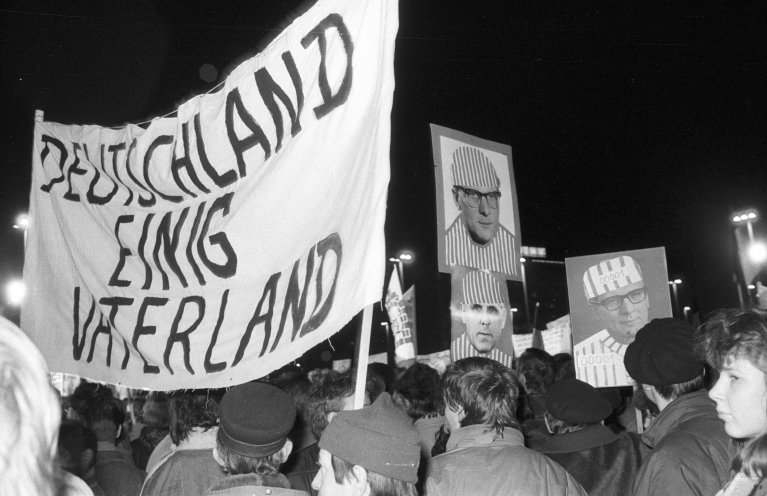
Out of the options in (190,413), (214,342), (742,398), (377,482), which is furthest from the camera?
(190,413)

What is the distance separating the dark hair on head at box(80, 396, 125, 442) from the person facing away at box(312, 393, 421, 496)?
301 cm

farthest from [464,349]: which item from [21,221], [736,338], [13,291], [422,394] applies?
[13,291]

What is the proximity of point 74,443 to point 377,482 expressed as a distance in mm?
2382

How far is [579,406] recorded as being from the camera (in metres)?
4.23

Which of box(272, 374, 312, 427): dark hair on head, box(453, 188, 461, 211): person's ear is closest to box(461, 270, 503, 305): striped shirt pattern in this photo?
box(453, 188, 461, 211): person's ear

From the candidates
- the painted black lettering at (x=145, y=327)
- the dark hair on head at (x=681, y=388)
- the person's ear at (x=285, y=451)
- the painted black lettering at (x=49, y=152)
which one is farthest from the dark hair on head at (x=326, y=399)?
the painted black lettering at (x=49, y=152)

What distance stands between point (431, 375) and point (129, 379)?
2200mm

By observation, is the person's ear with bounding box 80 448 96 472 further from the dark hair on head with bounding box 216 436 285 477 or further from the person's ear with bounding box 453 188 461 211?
the person's ear with bounding box 453 188 461 211

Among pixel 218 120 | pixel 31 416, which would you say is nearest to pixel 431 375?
pixel 218 120

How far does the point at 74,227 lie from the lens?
511 centimetres

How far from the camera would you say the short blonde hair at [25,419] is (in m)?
1.17

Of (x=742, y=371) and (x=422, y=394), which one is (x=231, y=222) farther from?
(x=742, y=371)

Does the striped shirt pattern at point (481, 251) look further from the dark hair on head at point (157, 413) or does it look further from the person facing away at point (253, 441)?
the person facing away at point (253, 441)

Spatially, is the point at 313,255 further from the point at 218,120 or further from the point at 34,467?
the point at 34,467
